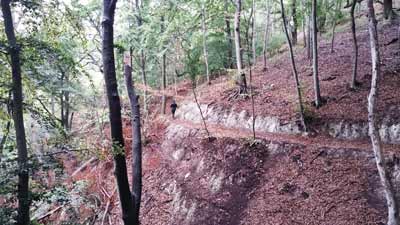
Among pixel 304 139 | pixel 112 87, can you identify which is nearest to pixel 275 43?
pixel 304 139

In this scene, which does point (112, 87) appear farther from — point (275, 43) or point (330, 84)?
point (275, 43)

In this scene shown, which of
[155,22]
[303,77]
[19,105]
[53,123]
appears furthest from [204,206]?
[155,22]

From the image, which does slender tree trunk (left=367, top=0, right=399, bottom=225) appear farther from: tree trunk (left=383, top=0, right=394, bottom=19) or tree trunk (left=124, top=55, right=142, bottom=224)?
tree trunk (left=383, top=0, right=394, bottom=19)

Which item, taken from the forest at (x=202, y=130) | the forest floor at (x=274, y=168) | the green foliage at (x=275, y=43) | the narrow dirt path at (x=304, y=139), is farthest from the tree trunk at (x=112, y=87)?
the green foliage at (x=275, y=43)

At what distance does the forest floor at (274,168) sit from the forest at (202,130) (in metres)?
0.04

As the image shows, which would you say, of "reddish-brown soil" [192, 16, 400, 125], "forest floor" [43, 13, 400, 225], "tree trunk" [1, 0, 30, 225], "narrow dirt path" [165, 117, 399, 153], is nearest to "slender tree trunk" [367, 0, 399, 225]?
"forest floor" [43, 13, 400, 225]

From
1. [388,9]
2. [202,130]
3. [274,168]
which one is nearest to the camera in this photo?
[274,168]

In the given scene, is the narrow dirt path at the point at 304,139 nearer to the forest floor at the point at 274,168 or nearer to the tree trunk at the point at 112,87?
the forest floor at the point at 274,168

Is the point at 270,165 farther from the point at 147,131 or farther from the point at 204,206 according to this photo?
the point at 147,131

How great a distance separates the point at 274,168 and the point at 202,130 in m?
4.47

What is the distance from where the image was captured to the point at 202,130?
13477mm

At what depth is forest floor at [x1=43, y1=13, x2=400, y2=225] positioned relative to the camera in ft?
26.4

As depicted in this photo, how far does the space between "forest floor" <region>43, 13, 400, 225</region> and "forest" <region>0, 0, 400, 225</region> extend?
0.04 metres

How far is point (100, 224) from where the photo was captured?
1143 cm
